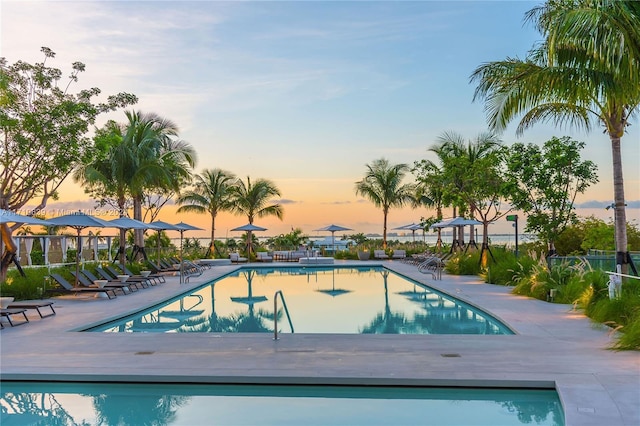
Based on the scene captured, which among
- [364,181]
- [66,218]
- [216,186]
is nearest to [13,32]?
[66,218]

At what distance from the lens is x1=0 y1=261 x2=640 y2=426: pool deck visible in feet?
19.2

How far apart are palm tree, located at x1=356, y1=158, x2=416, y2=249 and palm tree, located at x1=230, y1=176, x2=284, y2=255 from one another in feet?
17.9

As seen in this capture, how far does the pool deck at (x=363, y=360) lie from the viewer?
5.86 m

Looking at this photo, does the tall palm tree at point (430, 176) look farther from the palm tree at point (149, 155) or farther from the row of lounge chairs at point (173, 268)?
the palm tree at point (149, 155)

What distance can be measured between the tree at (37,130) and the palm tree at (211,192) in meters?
14.1

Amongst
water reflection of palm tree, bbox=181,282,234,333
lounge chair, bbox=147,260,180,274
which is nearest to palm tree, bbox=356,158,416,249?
lounge chair, bbox=147,260,180,274

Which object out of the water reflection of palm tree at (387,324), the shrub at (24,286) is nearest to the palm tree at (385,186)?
the water reflection of palm tree at (387,324)

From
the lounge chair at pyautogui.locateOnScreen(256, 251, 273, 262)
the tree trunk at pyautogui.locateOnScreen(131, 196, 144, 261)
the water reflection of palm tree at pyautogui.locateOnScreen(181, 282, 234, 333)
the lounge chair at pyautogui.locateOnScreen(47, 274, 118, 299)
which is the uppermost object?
the tree trunk at pyautogui.locateOnScreen(131, 196, 144, 261)

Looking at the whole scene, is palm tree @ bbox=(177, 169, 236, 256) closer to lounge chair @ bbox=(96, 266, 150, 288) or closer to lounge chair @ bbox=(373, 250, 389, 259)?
lounge chair @ bbox=(373, 250, 389, 259)

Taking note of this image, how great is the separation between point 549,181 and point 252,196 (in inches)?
691

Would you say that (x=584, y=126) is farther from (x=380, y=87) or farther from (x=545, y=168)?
(x=380, y=87)

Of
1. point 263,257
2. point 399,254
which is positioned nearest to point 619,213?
point 399,254

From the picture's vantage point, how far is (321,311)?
43.0 feet

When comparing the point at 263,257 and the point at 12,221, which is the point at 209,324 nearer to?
the point at 12,221
